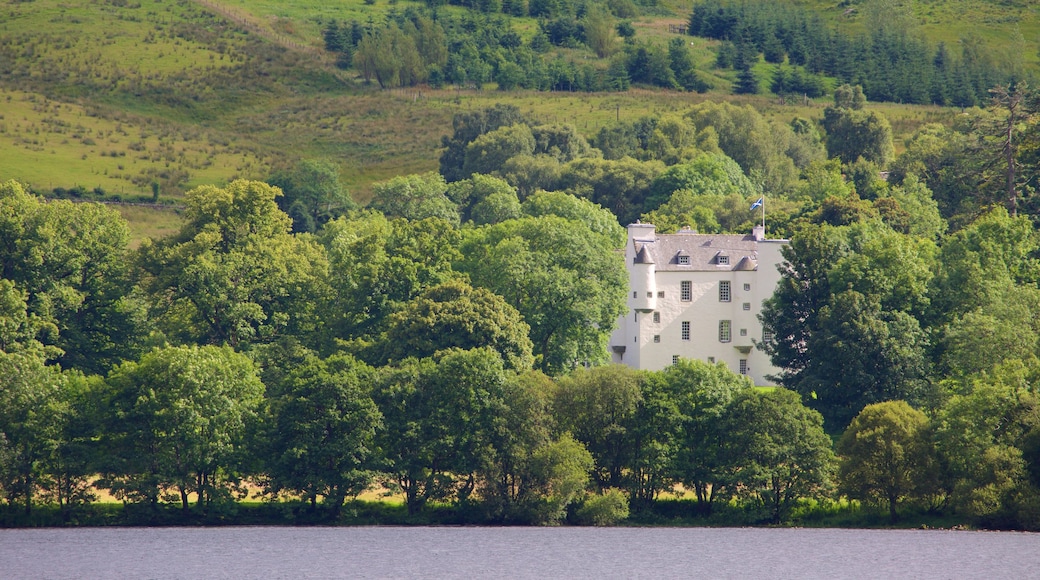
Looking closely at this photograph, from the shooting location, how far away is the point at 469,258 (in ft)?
365

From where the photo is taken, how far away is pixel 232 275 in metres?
103

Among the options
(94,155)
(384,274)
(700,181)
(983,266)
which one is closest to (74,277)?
(384,274)

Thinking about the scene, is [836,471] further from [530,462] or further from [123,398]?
[123,398]

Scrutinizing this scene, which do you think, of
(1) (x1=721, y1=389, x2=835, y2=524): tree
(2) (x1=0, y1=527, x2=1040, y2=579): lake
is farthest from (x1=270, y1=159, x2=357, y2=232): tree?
(1) (x1=721, y1=389, x2=835, y2=524): tree

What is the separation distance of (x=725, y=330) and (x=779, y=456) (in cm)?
3117

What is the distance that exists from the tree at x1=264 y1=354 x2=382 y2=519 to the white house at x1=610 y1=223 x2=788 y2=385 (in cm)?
3285

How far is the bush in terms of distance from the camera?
3270 inches

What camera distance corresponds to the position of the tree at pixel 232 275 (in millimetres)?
101875

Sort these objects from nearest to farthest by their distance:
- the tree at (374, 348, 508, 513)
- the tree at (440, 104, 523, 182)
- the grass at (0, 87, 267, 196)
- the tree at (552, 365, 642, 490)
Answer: the tree at (374, 348, 508, 513)
the tree at (552, 365, 642, 490)
the grass at (0, 87, 267, 196)
the tree at (440, 104, 523, 182)

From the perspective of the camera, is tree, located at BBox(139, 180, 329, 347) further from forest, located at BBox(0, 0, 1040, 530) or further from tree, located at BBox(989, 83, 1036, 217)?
tree, located at BBox(989, 83, 1036, 217)

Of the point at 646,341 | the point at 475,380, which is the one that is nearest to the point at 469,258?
the point at 646,341

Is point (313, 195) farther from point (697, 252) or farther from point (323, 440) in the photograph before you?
point (323, 440)

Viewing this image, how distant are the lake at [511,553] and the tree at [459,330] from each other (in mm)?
13469

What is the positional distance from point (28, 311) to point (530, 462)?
3814 cm
